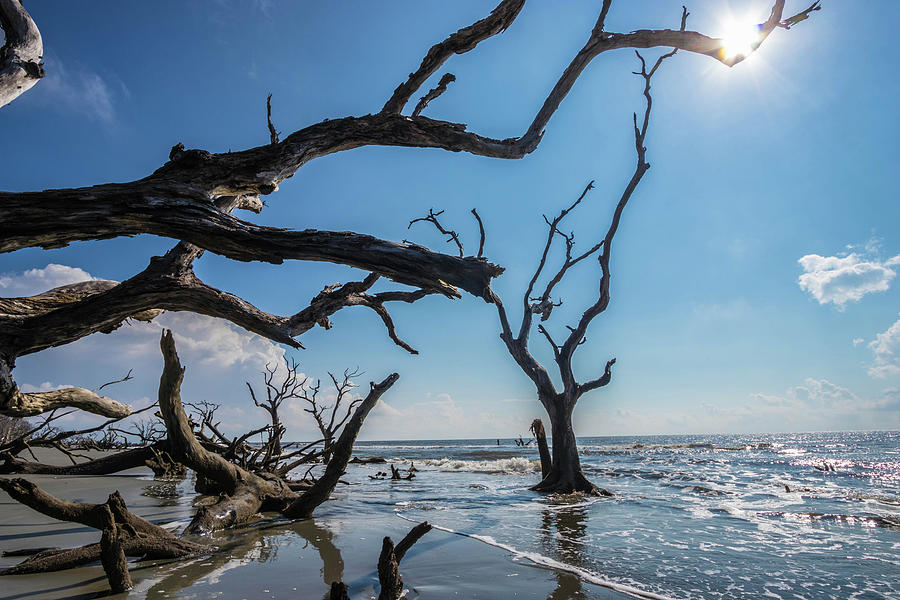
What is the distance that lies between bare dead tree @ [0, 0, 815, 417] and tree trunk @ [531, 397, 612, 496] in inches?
384

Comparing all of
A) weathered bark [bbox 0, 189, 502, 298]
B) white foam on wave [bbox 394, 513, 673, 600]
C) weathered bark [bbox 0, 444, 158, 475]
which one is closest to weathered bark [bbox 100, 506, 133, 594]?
weathered bark [bbox 0, 189, 502, 298]

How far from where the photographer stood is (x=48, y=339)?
3.54 metres

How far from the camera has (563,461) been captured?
1281 centimetres

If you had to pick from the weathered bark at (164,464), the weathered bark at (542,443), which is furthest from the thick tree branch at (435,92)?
the weathered bark at (542,443)

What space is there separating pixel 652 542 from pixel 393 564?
5.24 metres

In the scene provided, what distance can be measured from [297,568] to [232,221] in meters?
3.45

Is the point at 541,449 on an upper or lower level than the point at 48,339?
lower

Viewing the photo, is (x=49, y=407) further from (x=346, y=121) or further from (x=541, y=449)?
(x=541, y=449)

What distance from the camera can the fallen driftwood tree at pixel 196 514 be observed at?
147 inches

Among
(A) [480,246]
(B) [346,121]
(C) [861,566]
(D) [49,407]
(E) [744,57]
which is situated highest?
(A) [480,246]

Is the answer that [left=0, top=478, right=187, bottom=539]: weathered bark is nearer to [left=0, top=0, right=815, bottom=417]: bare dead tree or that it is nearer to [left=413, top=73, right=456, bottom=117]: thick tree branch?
[left=0, top=0, right=815, bottom=417]: bare dead tree

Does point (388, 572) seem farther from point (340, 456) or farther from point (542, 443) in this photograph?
point (542, 443)

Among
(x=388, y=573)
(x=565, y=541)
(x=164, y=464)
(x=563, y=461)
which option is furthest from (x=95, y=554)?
(x=563, y=461)

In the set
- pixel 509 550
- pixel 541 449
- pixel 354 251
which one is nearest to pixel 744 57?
pixel 354 251
